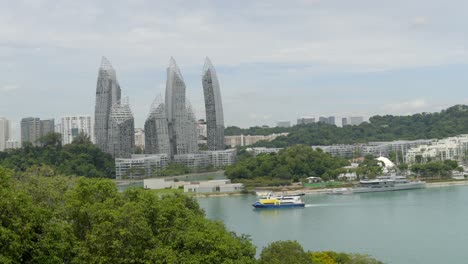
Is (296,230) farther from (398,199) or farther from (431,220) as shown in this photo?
(398,199)

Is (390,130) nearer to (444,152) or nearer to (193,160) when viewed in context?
(444,152)

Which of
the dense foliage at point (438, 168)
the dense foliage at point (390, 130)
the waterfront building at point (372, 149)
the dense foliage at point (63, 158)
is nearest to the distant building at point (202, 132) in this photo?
the dense foliage at point (390, 130)

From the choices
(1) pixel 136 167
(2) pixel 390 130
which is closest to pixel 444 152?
(1) pixel 136 167

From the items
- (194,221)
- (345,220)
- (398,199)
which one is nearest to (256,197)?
(398,199)

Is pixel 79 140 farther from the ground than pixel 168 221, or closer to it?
farther from the ground

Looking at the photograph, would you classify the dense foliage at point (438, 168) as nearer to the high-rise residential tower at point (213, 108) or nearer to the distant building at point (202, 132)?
the high-rise residential tower at point (213, 108)

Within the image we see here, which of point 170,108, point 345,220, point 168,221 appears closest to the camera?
point 168,221
